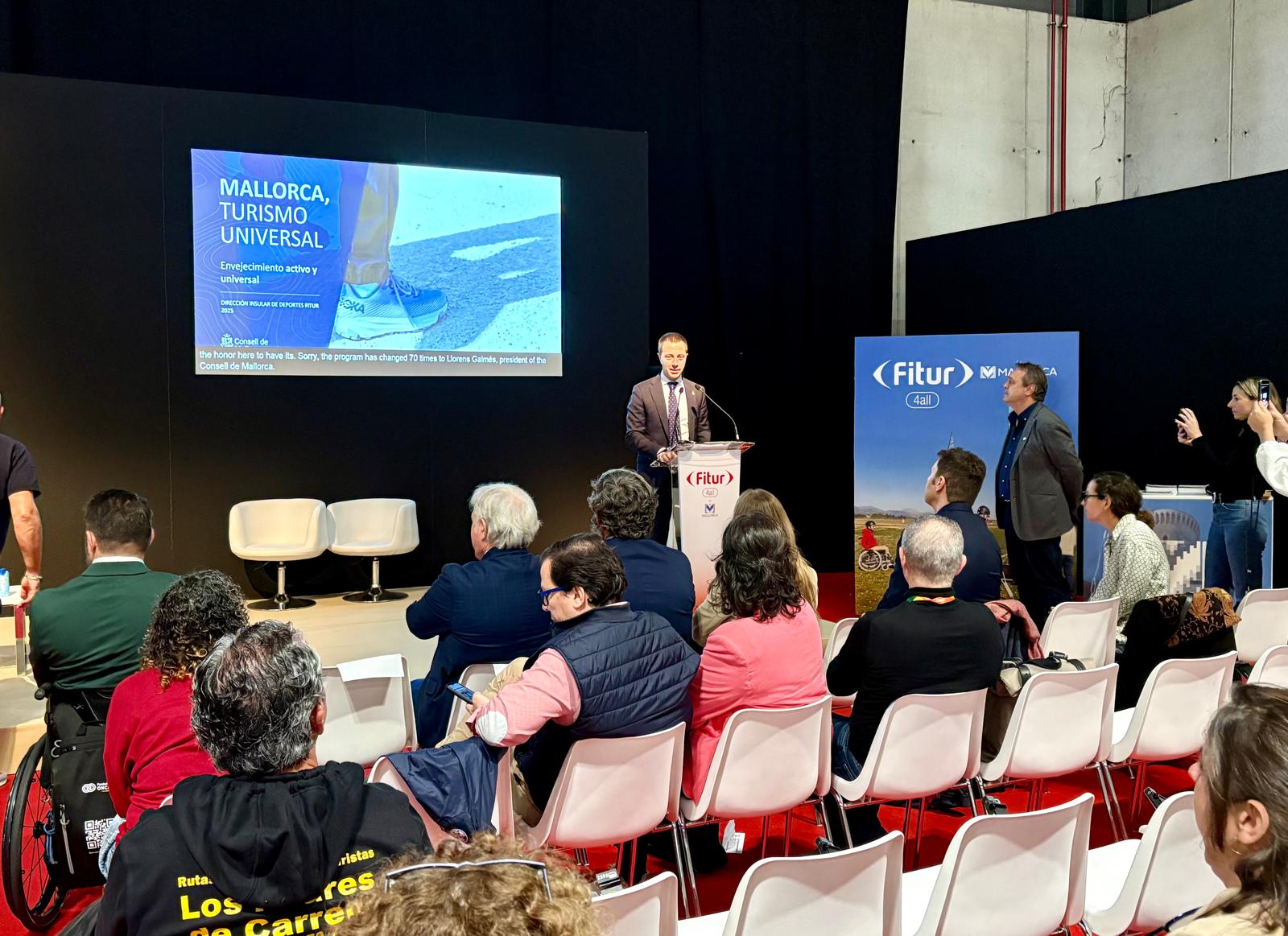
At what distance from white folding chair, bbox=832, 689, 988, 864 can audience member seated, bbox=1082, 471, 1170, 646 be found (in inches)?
67.5

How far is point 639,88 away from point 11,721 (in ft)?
20.9

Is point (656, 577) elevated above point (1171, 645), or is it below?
above

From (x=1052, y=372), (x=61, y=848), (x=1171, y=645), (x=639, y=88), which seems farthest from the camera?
(x=639, y=88)

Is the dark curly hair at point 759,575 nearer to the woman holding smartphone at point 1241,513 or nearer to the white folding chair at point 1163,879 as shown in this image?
the white folding chair at point 1163,879

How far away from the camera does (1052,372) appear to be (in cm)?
754

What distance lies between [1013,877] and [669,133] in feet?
25.3

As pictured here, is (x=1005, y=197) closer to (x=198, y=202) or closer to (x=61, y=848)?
(x=198, y=202)

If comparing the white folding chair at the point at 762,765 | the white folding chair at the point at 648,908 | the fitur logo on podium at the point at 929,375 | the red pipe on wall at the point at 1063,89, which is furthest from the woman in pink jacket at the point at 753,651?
the red pipe on wall at the point at 1063,89

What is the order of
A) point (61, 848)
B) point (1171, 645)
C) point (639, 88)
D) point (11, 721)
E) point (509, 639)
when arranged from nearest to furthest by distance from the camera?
point (61, 848) < point (509, 639) < point (1171, 645) < point (11, 721) < point (639, 88)

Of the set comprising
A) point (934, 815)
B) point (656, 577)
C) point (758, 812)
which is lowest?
point (934, 815)

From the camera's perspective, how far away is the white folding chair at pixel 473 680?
357 cm

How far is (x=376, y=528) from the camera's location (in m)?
7.76

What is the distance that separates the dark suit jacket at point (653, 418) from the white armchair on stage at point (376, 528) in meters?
1.76

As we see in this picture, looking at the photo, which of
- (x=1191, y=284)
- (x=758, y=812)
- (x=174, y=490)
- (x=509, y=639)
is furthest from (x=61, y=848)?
(x=1191, y=284)
